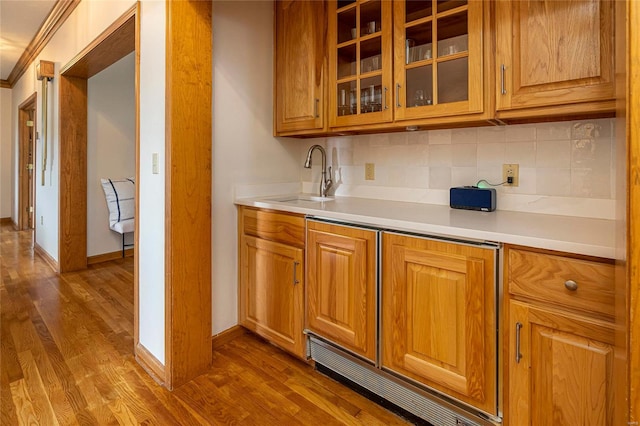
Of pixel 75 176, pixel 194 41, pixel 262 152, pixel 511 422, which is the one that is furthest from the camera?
pixel 75 176

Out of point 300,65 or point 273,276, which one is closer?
point 273,276

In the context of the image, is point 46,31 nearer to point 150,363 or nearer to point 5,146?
point 5,146

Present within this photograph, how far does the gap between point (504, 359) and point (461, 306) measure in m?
0.21

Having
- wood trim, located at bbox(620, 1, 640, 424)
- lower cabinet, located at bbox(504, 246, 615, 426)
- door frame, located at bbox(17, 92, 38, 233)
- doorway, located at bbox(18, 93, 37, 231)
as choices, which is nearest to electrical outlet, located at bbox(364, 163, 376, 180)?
lower cabinet, located at bbox(504, 246, 615, 426)

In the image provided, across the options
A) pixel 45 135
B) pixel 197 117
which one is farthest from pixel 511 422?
pixel 45 135

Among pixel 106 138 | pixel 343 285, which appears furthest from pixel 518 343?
pixel 106 138

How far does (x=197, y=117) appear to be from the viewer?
69.2 inches

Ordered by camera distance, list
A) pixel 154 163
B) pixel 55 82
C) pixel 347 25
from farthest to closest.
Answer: pixel 55 82
pixel 347 25
pixel 154 163

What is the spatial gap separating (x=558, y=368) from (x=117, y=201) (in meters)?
4.13

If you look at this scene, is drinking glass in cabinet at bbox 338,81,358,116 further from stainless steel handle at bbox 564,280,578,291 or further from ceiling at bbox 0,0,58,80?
ceiling at bbox 0,0,58,80

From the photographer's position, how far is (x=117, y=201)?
3.89 metres

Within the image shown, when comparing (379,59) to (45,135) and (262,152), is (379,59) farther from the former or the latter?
(45,135)

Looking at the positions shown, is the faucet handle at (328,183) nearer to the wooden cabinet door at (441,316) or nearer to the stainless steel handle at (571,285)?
the wooden cabinet door at (441,316)

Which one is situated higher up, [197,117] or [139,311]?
[197,117]
